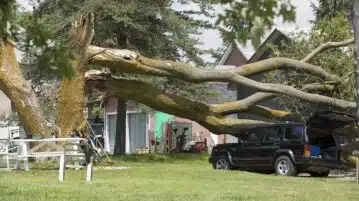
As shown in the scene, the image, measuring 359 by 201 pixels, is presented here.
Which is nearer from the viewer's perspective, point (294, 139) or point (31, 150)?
point (31, 150)

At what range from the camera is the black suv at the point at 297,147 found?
814 inches

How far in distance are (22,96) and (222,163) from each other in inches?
274

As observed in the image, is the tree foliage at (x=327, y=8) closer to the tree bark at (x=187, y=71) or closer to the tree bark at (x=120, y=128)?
the tree bark at (x=120, y=128)

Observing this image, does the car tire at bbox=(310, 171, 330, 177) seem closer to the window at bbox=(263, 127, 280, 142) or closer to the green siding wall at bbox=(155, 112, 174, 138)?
the window at bbox=(263, 127, 280, 142)

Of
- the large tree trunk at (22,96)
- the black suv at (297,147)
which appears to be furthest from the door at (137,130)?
the black suv at (297,147)

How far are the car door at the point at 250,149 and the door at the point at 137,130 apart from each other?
29.4 meters

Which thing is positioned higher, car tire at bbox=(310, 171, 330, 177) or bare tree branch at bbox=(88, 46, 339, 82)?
bare tree branch at bbox=(88, 46, 339, 82)

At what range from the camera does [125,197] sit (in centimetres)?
1162

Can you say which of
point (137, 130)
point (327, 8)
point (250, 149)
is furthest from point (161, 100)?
point (137, 130)

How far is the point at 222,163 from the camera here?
915 inches

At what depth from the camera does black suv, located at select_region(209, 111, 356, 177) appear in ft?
67.9

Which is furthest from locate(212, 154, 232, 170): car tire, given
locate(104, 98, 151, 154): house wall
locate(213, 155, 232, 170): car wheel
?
locate(104, 98, 151, 154): house wall

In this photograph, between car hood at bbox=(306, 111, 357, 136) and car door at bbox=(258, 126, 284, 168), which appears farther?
car door at bbox=(258, 126, 284, 168)

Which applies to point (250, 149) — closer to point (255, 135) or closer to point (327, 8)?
point (255, 135)
